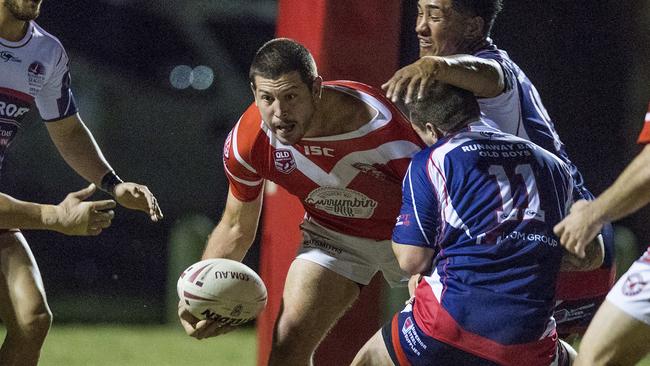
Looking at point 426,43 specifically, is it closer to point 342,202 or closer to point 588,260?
point 342,202

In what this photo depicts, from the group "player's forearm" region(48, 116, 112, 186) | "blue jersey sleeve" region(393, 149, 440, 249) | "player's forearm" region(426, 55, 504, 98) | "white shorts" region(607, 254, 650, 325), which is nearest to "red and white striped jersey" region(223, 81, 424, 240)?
"player's forearm" region(426, 55, 504, 98)

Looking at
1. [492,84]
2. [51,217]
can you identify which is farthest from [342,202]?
[51,217]

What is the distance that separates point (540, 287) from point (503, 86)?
94cm

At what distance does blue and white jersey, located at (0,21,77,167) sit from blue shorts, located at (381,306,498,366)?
7.57 ft

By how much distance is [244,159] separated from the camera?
5.26m

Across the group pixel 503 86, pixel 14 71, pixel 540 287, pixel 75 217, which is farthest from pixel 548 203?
pixel 14 71

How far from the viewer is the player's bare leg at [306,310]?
17.2ft

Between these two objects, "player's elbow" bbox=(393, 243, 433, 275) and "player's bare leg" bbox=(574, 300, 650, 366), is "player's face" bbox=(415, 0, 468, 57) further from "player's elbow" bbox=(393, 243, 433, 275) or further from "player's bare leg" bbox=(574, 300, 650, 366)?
"player's bare leg" bbox=(574, 300, 650, 366)

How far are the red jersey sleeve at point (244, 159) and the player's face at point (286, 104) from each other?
0.76 feet

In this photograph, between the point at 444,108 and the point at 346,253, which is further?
the point at 346,253

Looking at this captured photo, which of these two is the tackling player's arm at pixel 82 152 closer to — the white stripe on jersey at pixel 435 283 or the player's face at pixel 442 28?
the player's face at pixel 442 28

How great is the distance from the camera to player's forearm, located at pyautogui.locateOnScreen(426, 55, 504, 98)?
14.1ft

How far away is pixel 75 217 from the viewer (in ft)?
15.8

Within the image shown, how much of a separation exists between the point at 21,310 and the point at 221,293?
1070 mm
